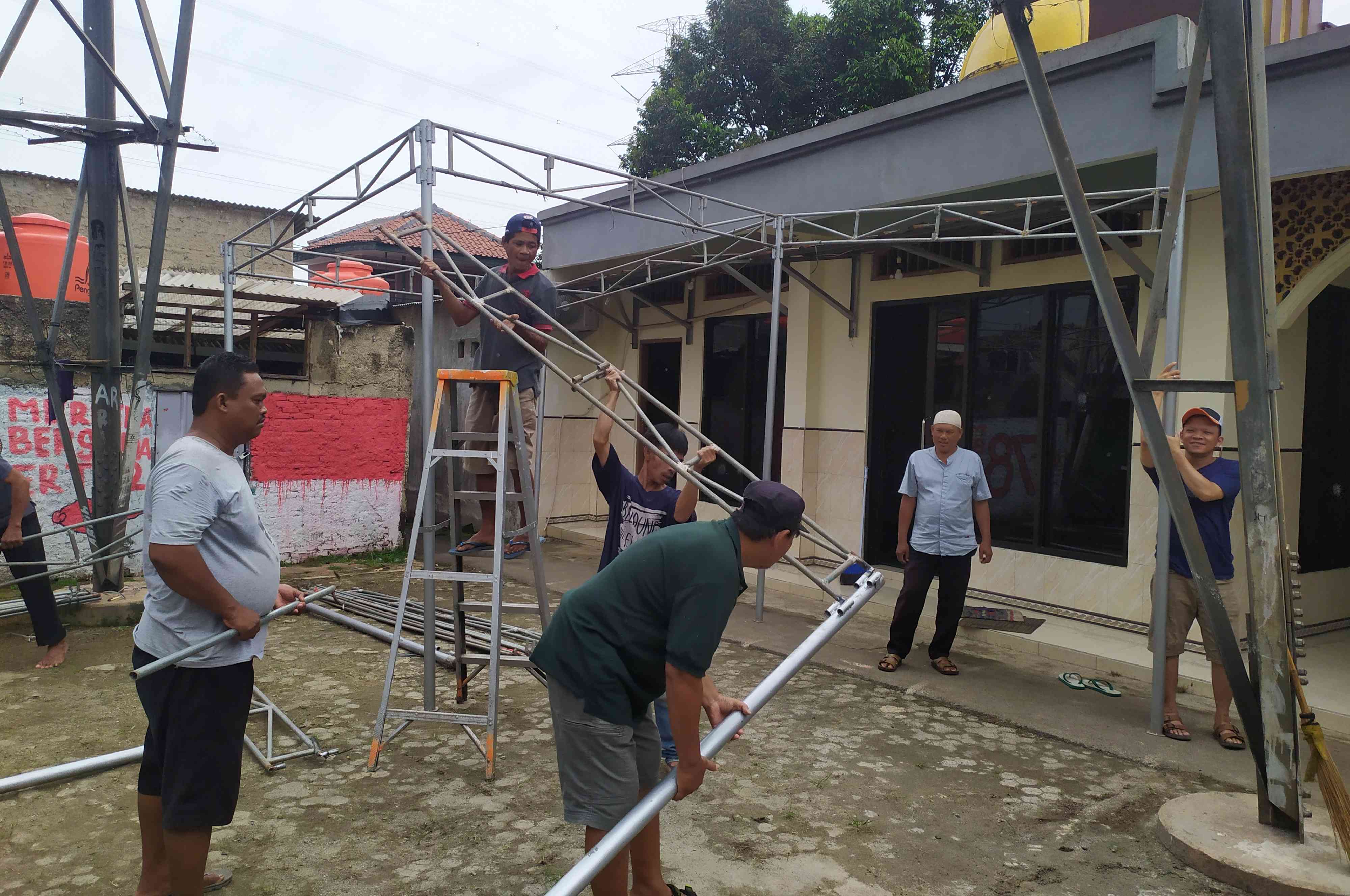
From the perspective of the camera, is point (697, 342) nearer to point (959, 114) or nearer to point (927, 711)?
point (959, 114)

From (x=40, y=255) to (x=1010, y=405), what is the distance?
9.58 m

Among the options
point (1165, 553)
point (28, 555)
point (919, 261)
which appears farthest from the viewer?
point (919, 261)

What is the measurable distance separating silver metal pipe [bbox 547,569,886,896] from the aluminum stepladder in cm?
163

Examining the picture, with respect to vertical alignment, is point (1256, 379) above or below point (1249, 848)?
above

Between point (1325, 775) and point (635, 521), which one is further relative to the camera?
point (635, 521)

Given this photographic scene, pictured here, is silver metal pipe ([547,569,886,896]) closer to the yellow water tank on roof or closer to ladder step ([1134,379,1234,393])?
ladder step ([1134,379,1234,393])

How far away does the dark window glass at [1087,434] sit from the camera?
6.82 m

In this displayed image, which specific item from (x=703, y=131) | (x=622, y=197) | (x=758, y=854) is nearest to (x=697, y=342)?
(x=622, y=197)

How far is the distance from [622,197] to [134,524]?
5.82m

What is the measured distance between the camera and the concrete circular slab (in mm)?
3074

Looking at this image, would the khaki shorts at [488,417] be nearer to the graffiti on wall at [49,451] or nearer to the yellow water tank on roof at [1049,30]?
the graffiti on wall at [49,451]

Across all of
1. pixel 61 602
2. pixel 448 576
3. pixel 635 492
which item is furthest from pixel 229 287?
pixel 635 492

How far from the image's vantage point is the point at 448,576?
4.21 meters

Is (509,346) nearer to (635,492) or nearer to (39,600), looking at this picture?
(635,492)
